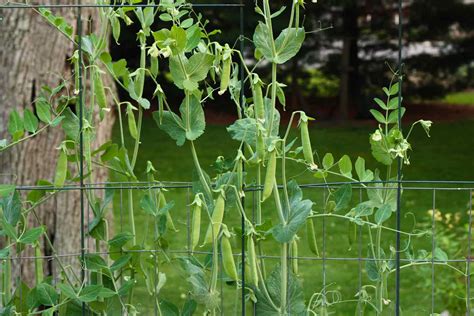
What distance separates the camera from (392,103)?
217 cm

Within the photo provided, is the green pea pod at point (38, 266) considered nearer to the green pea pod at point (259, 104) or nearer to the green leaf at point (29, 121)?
the green leaf at point (29, 121)

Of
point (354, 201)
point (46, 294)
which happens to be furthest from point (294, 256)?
point (354, 201)

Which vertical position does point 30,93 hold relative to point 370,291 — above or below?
above

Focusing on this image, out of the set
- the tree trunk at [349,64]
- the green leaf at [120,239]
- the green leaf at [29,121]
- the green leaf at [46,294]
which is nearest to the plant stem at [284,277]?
the green leaf at [120,239]

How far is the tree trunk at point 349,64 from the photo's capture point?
9.84 m

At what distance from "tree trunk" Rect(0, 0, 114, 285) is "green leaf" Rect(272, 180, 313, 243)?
1.77m

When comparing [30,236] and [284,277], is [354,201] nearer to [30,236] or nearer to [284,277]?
[284,277]

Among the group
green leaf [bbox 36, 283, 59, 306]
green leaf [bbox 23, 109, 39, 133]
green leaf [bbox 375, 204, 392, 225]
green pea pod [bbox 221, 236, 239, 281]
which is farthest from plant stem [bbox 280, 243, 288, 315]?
green leaf [bbox 23, 109, 39, 133]

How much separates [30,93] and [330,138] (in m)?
6.20

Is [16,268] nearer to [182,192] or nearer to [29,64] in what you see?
[29,64]

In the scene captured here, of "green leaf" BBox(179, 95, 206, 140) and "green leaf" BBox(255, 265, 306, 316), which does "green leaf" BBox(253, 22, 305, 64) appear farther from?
"green leaf" BBox(255, 265, 306, 316)

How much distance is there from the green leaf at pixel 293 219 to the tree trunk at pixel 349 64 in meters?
7.76

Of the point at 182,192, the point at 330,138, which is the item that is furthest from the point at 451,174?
the point at 182,192

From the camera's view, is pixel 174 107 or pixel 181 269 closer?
pixel 181 269
